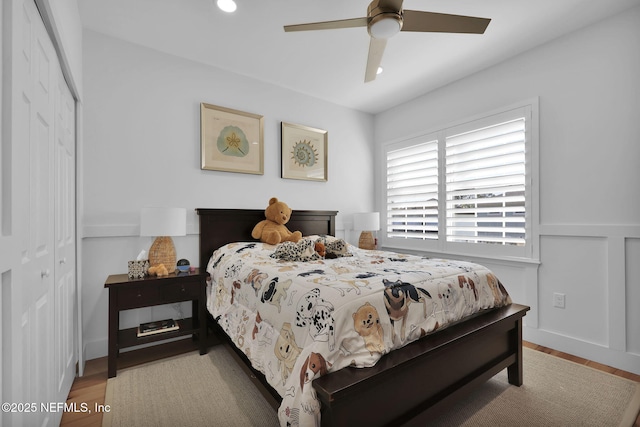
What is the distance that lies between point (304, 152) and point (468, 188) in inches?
74.2

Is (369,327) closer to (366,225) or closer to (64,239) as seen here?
(64,239)

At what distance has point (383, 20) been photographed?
1.63 meters

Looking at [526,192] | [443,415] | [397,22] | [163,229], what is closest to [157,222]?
[163,229]

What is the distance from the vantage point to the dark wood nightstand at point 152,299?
83.4 inches

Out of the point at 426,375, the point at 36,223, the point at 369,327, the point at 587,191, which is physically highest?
the point at 587,191

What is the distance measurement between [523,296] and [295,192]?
8.38 ft

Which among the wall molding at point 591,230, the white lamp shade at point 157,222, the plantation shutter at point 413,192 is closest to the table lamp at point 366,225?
the plantation shutter at point 413,192

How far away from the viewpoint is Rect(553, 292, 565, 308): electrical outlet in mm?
2553

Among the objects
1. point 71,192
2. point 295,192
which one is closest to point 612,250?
point 295,192

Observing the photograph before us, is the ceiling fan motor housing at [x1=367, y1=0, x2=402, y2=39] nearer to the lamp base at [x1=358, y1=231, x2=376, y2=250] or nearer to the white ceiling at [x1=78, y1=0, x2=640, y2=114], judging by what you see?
the white ceiling at [x1=78, y1=0, x2=640, y2=114]

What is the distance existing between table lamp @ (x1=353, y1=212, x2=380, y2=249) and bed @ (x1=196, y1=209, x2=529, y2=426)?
150cm

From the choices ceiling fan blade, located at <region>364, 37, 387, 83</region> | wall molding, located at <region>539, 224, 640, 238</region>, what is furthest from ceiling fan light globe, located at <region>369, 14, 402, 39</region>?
wall molding, located at <region>539, 224, 640, 238</region>

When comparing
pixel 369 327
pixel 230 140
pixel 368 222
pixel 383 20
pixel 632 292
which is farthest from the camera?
A: pixel 368 222

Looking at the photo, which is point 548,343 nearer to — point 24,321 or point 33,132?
point 24,321
